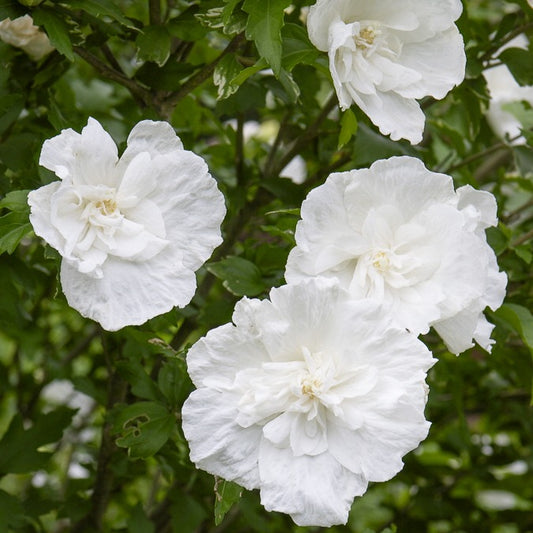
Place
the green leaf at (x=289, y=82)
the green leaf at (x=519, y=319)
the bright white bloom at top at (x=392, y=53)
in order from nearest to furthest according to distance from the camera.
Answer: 1. the bright white bloom at top at (x=392, y=53)
2. the green leaf at (x=289, y=82)
3. the green leaf at (x=519, y=319)

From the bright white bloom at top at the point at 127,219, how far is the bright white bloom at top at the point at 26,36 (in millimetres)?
507

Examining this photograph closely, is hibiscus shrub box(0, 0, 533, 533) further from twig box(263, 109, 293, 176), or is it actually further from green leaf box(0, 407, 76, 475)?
twig box(263, 109, 293, 176)

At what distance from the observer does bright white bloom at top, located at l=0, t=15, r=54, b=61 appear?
1.53 m

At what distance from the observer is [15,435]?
5.49ft

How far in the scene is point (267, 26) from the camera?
112cm

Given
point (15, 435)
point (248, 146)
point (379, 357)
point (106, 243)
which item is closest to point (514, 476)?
point (248, 146)

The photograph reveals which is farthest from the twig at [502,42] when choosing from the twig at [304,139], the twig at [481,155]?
the twig at [304,139]

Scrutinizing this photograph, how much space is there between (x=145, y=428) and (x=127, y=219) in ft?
1.19

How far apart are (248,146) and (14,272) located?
102 cm

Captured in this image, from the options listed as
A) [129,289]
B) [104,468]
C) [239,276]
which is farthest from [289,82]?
[104,468]

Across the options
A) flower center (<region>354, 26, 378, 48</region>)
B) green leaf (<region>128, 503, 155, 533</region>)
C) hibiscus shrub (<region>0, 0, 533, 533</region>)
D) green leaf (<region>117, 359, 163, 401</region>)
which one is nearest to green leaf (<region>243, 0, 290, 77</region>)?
hibiscus shrub (<region>0, 0, 533, 533</region>)

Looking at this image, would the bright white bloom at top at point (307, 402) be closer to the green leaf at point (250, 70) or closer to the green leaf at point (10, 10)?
the green leaf at point (250, 70)

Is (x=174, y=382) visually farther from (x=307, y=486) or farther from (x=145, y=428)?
(x=307, y=486)

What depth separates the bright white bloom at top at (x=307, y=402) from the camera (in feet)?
3.45
